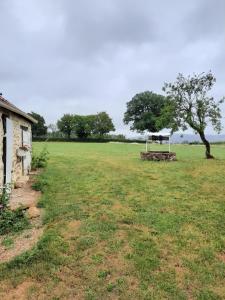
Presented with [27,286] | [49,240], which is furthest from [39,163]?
[27,286]

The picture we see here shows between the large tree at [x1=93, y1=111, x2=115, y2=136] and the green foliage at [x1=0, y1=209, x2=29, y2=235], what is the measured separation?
79.9 m

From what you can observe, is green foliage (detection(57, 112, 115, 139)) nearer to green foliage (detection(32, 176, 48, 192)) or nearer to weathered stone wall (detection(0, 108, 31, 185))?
weathered stone wall (detection(0, 108, 31, 185))

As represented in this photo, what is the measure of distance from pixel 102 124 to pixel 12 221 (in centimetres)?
8066

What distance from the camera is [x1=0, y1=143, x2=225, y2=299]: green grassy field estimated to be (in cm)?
590

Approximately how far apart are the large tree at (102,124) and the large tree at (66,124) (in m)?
6.68

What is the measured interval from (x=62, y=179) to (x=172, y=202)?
552 cm

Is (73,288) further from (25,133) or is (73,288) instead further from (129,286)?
(25,133)

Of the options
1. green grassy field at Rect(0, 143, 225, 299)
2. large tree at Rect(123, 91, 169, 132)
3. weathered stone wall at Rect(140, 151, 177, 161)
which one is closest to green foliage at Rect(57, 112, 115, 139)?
large tree at Rect(123, 91, 169, 132)

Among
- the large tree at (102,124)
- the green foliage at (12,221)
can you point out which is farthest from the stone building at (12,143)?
the large tree at (102,124)

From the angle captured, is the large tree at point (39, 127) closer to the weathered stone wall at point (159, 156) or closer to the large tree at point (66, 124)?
the large tree at point (66, 124)

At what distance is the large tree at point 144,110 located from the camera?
77438 mm

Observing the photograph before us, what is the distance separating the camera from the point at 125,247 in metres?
7.46

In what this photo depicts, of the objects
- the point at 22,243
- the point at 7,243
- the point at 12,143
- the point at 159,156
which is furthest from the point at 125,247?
the point at 159,156

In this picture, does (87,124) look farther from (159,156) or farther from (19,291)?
(19,291)
